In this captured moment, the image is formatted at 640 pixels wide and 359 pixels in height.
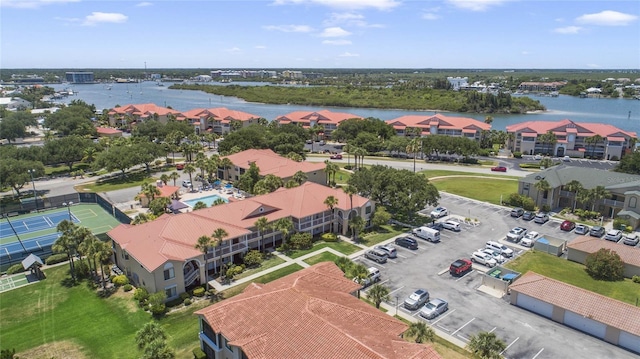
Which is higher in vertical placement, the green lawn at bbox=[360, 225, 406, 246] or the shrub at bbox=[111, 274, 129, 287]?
the green lawn at bbox=[360, 225, 406, 246]

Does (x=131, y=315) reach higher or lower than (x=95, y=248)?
lower

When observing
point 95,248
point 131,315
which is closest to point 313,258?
point 131,315

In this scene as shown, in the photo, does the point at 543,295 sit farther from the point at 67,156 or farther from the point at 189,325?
the point at 67,156

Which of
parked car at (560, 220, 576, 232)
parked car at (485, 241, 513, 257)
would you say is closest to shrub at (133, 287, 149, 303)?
parked car at (485, 241, 513, 257)

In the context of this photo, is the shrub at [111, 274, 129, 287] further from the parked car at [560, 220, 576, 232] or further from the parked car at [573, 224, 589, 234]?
the parked car at [573, 224, 589, 234]

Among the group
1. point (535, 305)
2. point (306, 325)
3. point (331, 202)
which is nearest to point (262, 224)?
point (331, 202)

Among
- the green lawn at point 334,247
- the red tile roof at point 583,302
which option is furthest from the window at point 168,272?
the red tile roof at point 583,302

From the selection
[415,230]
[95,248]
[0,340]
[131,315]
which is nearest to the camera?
[0,340]
